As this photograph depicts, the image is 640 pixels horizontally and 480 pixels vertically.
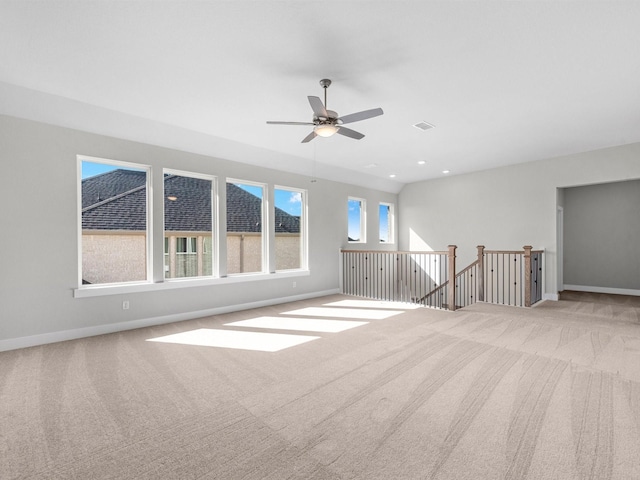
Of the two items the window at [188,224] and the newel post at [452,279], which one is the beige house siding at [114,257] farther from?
the newel post at [452,279]

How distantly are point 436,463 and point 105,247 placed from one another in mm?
4930

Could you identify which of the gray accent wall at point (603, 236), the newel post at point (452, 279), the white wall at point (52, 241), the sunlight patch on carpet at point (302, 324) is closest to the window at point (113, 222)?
the white wall at point (52, 241)

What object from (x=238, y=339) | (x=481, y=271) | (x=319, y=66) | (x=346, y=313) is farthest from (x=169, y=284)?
(x=481, y=271)

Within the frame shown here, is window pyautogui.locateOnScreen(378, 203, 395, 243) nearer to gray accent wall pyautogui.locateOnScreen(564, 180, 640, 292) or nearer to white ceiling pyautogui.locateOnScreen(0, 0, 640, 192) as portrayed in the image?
white ceiling pyautogui.locateOnScreen(0, 0, 640, 192)

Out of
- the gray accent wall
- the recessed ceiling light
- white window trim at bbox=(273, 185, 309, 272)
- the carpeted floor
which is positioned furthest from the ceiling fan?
the gray accent wall

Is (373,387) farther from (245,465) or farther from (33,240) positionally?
(33,240)

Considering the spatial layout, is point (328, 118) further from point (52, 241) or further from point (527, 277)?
point (527, 277)

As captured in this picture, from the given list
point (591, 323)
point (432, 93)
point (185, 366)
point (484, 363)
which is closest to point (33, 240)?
point (185, 366)

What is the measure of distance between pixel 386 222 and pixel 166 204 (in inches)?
250

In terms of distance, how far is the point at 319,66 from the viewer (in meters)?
3.16

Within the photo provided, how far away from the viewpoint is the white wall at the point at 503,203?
6.29 m

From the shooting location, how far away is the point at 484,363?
131 inches

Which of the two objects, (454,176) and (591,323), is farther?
(454,176)

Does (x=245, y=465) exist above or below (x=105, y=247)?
below
